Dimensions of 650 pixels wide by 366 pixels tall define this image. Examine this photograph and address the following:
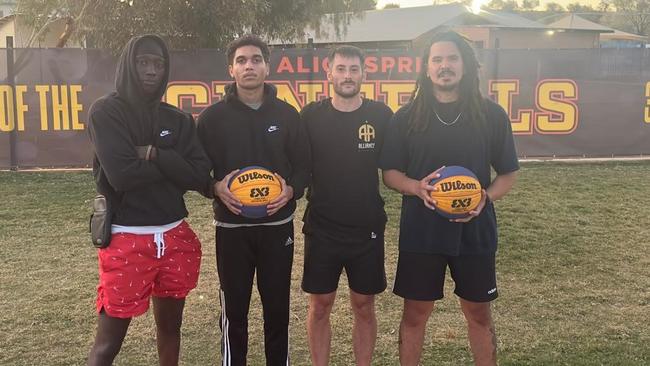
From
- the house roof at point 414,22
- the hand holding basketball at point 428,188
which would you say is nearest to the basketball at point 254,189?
the hand holding basketball at point 428,188

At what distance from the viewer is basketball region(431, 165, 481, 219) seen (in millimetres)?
2912

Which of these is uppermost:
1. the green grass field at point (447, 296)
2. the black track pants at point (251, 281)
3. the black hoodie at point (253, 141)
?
the black hoodie at point (253, 141)

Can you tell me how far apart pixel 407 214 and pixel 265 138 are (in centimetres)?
86

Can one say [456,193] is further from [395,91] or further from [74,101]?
[74,101]

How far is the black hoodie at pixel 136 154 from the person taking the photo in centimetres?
269

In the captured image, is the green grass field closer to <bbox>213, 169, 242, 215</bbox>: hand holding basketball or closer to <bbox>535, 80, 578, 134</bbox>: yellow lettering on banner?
<bbox>213, 169, 242, 215</bbox>: hand holding basketball

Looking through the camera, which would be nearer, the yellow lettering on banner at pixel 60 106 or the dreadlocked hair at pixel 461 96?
the dreadlocked hair at pixel 461 96

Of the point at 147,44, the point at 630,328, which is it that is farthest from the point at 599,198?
the point at 147,44

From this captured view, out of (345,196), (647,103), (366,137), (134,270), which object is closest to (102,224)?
(134,270)

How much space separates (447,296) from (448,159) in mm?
2057

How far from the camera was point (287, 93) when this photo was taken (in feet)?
33.6

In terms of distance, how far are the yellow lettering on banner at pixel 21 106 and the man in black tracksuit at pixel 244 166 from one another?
785 cm

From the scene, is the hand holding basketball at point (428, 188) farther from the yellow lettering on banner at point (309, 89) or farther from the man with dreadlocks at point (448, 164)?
the yellow lettering on banner at point (309, 89)

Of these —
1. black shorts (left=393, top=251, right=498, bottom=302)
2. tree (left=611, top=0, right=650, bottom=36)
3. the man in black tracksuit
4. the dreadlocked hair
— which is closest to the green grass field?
the man in black tracksuit
